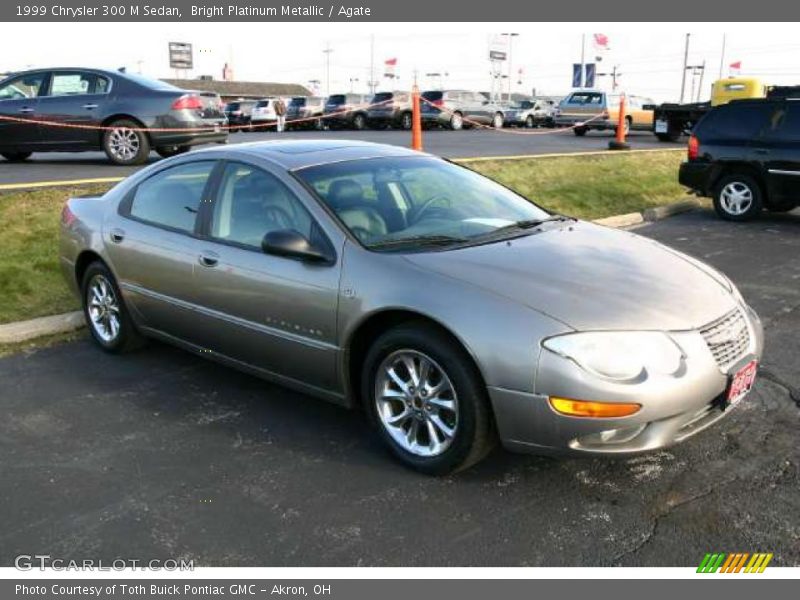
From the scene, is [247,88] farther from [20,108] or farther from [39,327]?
[39,327]

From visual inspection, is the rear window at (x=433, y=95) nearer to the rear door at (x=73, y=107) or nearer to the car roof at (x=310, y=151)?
the rear door at (x=73, y=107)

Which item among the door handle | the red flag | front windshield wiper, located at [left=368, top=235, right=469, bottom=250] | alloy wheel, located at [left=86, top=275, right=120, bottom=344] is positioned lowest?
alloy wheel, located at [left=86, top=275, right=120, bottom=344]

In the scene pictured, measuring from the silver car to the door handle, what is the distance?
0.01 meters

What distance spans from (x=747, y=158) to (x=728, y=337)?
7.64 metres

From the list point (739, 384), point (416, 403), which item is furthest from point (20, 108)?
point (739, 384)

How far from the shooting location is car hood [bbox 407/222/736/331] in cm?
313

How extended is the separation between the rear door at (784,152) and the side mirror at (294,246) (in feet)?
26.3

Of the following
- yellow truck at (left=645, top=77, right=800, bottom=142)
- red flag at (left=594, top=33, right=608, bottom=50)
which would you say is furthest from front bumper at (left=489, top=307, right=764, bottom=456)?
red flag at (left=594, top=33, right=608, bottom=50)

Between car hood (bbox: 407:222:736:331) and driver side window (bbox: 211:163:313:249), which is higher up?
driver side window (bbox: 211:163:313:249)

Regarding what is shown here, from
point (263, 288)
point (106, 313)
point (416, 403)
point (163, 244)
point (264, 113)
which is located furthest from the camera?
point (264, 113)

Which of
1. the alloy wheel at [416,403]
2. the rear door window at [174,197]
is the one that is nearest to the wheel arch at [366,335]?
the alloy wheel at [416,403]

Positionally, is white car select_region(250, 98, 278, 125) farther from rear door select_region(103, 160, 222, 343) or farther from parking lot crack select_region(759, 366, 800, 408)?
parking lot crack select_region(759, 366, 800, 408)

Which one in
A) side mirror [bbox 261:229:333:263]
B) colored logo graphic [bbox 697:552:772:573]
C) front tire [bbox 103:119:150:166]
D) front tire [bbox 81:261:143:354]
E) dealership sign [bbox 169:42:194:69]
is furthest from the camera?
dealership sign [bbox 169:42:194:69]

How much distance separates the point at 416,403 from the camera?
3457mm
